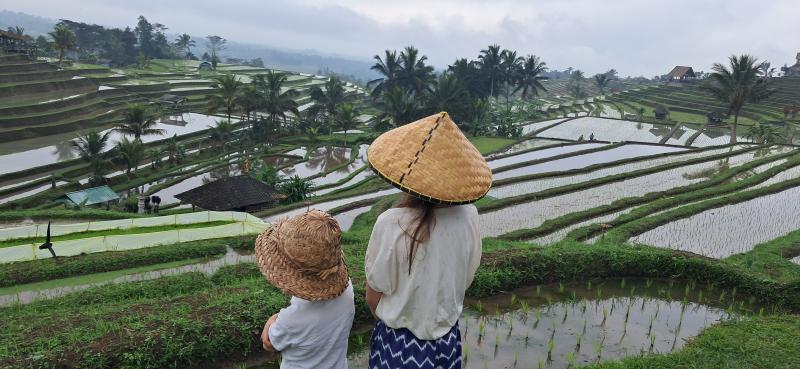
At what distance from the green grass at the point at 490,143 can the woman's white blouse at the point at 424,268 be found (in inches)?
834

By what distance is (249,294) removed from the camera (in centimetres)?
538

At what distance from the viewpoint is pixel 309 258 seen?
202cm

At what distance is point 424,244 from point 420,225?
9cm

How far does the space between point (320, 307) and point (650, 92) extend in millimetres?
51551

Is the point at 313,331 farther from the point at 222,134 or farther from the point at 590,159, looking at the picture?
the point at 222,134

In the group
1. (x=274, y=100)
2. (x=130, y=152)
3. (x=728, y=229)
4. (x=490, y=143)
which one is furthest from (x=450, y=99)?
(x=728, y=229)

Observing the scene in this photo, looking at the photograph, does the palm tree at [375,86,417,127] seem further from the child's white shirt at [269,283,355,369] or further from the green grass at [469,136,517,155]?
the child's white shirt at [269,283,355,369]

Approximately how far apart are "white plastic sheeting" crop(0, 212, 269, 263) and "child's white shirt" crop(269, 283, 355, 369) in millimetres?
7935

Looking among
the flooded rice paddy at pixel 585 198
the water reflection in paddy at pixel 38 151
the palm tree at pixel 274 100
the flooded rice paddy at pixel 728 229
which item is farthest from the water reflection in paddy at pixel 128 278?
the palm tree at pixel 274 100

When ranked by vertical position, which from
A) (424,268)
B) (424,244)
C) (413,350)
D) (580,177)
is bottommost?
(580,177)

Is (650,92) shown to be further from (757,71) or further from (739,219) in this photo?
(739,219)

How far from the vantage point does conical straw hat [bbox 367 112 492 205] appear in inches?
80.7

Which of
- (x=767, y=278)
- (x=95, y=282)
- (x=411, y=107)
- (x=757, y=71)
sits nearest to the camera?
(x=767, y=278)

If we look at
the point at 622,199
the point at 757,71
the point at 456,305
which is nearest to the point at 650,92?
the point at 757,71
